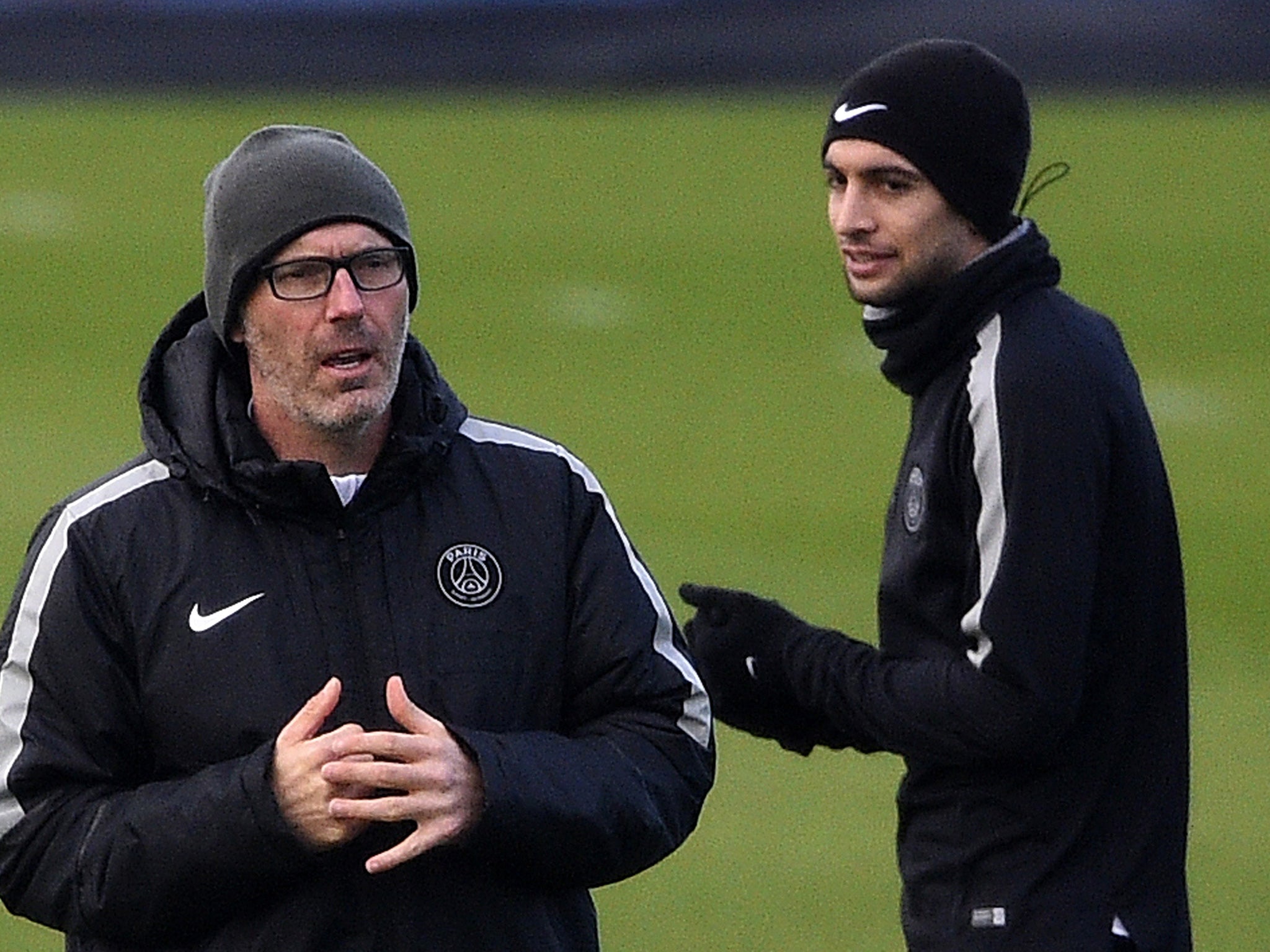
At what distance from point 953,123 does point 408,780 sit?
1.21m

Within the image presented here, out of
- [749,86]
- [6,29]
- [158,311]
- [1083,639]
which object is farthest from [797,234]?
[1083,639]

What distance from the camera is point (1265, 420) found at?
425 inches

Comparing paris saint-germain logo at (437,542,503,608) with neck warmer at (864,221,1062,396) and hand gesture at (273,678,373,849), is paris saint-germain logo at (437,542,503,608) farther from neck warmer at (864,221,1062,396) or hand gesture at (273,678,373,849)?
neck warmer at (864,221,1062,396)

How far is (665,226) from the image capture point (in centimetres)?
1341

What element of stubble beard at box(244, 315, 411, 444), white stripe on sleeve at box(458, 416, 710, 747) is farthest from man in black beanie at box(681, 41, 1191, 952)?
stubble beard at box(244, 315, 411, 444)

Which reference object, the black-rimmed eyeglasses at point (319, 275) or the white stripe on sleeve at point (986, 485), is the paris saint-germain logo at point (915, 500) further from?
the black-rimmed eyeglasses at point (319, 275)

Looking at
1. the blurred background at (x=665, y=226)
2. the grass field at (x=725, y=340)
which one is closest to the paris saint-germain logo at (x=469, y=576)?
the grass field at (x=725, y=340)

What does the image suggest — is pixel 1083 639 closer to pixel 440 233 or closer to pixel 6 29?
pixel 440 233

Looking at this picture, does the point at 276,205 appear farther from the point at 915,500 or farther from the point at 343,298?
the point at 915,500

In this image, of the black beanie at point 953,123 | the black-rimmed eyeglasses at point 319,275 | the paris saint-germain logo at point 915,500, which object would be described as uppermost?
the black beanie at point 953,123

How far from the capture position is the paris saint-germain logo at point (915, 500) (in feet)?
11.0

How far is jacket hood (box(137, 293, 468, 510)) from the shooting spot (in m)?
2.96

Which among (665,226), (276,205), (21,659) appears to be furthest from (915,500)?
(665,226)

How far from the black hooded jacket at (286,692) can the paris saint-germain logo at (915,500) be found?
17.9 inches
